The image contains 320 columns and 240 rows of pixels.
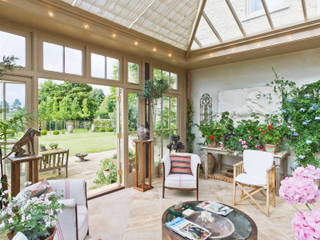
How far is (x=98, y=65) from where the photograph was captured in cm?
360

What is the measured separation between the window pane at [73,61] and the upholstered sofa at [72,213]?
6.17 feet

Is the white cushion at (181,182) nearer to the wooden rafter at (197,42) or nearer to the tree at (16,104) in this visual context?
the tree at (16,104)

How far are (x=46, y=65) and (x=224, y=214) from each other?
3240 millimetres

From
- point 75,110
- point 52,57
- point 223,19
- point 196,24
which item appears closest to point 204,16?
point 196,24

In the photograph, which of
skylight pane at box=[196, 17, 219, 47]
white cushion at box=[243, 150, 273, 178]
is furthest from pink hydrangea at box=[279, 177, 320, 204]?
skylight pane at box=[196, 17, 219, 47]

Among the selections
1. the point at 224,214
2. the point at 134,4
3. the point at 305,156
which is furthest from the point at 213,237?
the point at 134,4

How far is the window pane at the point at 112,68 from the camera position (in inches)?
148

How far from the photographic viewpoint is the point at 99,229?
2.54 meters

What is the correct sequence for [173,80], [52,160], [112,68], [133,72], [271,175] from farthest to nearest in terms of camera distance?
[173,80], [52,160], [133,72], [112,68], [271,175]

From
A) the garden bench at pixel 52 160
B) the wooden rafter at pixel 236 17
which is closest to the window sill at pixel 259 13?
the wooden rafter at pixel 236 17

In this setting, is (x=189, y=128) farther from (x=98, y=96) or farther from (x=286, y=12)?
(x=98, y=96)

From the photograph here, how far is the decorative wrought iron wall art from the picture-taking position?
5200mm

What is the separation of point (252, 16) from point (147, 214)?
3916mm

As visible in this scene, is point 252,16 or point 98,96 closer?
point 252,16
